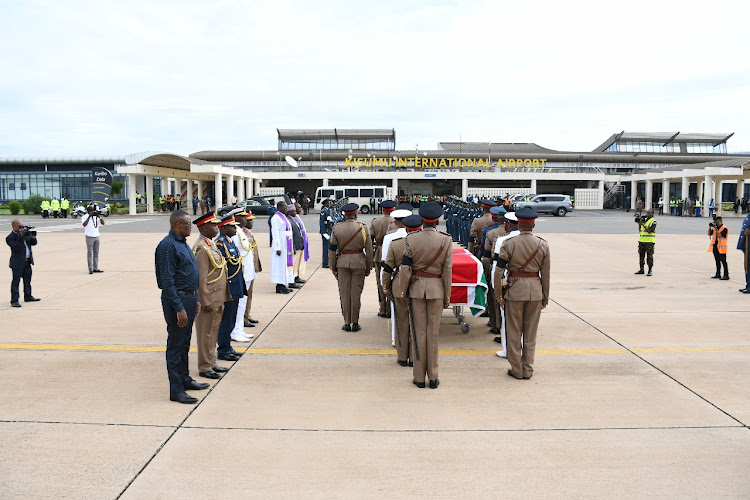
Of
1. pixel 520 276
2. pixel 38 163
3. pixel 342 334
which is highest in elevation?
pixel 38 163

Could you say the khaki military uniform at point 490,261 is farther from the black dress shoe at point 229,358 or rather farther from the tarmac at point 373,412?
the black dress shoe at point 229,358

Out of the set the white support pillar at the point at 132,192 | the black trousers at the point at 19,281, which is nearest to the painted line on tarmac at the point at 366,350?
the black trousers at the point at 19,281

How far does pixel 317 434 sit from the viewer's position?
470 centimetres

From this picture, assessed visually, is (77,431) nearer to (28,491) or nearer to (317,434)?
(28,491)

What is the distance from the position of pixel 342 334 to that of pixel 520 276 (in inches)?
112

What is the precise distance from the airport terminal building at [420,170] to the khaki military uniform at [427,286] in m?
37.7

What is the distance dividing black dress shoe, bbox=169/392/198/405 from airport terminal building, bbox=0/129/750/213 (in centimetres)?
3757

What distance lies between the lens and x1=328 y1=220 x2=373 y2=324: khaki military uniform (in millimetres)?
8102

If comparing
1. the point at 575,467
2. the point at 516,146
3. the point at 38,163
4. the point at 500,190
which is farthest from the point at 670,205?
the point at 38,163

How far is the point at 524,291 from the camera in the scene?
6.18m

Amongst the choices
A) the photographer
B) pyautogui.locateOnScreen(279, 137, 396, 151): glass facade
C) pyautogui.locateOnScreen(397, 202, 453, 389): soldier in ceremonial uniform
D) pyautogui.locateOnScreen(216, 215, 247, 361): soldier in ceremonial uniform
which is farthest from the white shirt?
pyautogui.locateOnScreen(279, 137, 396, 151): glass facade

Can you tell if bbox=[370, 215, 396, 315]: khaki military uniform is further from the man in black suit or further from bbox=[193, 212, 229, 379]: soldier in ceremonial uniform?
the man in black suit

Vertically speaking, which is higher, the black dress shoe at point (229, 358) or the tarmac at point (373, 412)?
the black dress shoe at point (229, 358)

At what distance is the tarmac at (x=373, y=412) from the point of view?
156 inches
